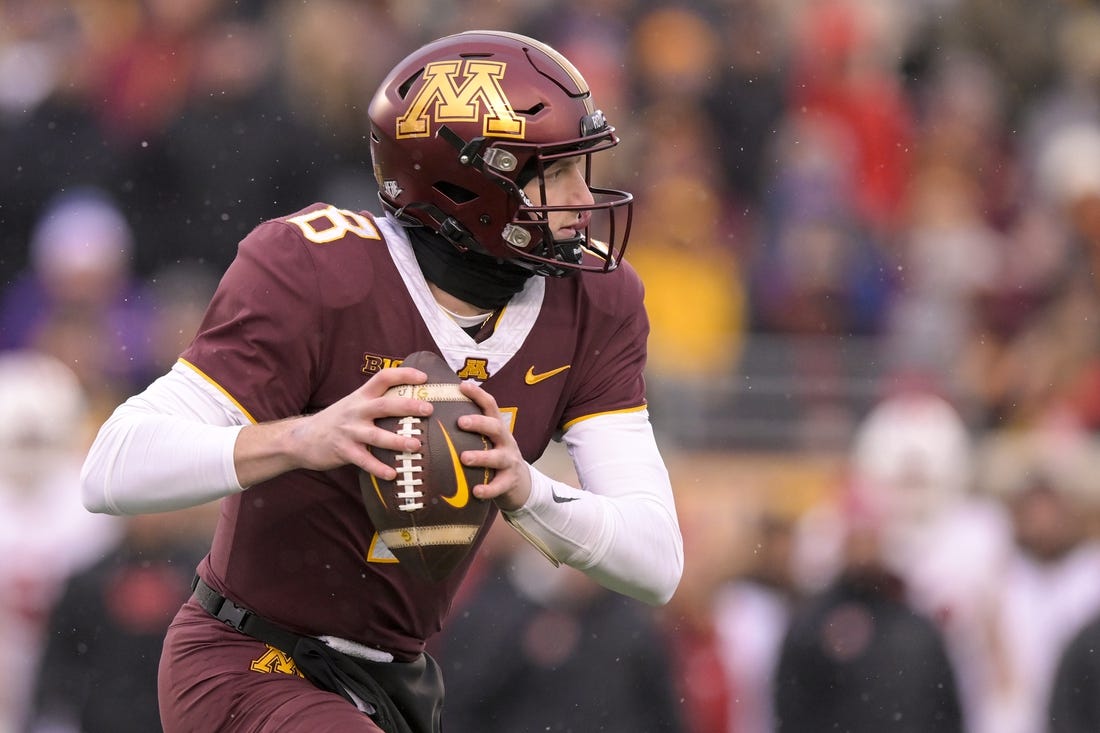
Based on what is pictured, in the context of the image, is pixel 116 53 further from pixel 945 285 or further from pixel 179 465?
pixel 179 465

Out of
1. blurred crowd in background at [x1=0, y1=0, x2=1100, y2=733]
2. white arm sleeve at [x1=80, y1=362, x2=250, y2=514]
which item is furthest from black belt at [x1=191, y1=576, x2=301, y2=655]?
blurred crowd in background at [x1=0, y1=0, x2=1100, y2=733]

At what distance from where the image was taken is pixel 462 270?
380 cm

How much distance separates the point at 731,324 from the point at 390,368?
577 cm

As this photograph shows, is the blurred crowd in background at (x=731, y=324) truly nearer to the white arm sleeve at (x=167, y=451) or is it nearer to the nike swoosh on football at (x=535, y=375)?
the nike swoosh on football at (x=535, y=375)

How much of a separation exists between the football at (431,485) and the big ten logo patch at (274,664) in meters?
0.42

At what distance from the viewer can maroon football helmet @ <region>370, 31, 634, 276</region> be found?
3.69m

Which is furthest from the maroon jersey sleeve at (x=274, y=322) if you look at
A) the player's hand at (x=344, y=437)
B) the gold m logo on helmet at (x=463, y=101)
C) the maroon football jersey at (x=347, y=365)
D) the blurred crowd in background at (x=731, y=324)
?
the blurred crowd in background at (x=731, y=324)

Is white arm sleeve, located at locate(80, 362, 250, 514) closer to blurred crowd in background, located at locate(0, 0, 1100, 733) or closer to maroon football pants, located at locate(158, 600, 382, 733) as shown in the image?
maroon football pants, located at locate(158, 600, 382, 733)

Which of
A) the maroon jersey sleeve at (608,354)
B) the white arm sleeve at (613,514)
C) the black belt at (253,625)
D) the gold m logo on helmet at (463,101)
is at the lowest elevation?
the black belt at (253,625)

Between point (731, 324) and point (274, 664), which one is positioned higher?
point (274, 664)

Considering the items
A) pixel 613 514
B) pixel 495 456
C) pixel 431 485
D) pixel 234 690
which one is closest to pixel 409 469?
pixel 431 485

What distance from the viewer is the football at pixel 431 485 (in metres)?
3.29

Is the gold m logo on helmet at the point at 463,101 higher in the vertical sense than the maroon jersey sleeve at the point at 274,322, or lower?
higher

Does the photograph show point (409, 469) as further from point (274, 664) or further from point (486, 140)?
point (486, 140)
